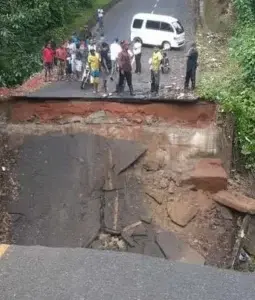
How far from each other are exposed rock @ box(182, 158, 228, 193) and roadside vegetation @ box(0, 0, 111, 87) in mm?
7200

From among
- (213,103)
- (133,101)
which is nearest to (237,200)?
(213,103)

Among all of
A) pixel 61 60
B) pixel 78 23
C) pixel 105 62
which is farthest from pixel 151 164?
pixel 78 23

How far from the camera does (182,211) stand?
14484 millimetres

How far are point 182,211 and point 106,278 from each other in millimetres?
4908

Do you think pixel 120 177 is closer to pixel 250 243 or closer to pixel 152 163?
pixel 152 163

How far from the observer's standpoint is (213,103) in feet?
50.5

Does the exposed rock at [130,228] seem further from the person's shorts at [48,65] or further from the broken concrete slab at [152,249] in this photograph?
the person's shorts at [48,65]

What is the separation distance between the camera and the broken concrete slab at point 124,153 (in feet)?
48.9

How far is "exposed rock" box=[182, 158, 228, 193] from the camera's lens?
A: 14.7 m

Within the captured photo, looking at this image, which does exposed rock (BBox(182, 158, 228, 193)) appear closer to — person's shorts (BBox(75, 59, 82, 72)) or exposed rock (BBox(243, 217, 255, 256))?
exposed rock (BBox(243, 217, 255, 256))

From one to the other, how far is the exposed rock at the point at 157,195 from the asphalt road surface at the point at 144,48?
2.98 meters

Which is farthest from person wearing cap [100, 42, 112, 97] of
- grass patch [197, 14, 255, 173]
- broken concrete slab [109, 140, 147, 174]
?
grass patch [197, 14, 255, 173]

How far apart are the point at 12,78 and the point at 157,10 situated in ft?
41.9

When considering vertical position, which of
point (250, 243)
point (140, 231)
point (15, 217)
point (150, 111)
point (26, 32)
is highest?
point (26, 32)
